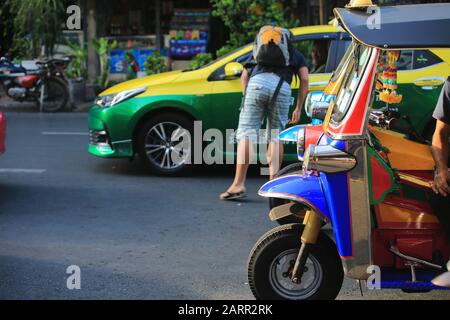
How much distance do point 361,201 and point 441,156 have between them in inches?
20.3

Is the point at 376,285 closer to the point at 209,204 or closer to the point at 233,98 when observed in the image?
the point at 209,204

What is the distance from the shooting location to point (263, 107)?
8086 mm

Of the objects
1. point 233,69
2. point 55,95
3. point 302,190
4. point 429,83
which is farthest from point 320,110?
point 55,95

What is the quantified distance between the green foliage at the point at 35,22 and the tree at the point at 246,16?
3.70 metres


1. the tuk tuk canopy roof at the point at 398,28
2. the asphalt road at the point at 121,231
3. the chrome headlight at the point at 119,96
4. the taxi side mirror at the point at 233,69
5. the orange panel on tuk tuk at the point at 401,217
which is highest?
the tuk tuk canopy roof at the point at 398,28

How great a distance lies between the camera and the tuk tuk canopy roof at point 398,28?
4520 millimetres

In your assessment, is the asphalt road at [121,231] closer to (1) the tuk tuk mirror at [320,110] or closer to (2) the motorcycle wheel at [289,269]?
(2) the motorcycle wheel at [289,269]

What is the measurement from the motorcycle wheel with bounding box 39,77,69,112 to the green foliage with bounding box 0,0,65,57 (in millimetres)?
1554

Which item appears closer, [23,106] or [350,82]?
[350,82]

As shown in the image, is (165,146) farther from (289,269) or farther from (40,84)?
(40,84)

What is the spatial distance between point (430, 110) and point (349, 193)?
4.53 meters

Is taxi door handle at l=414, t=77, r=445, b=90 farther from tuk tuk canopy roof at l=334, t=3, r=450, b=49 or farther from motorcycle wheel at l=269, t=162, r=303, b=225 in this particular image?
tuk tuk canopy roof at l=334, t=3, r=450, b=49

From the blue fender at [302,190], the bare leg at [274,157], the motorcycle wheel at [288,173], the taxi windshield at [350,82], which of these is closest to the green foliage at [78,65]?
the bare leg at [274,157]

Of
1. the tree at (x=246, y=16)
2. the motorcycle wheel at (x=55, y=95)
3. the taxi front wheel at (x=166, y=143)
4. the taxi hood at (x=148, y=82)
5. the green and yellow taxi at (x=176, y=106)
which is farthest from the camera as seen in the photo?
the motorcycle wheel at (x=55, y=95)
